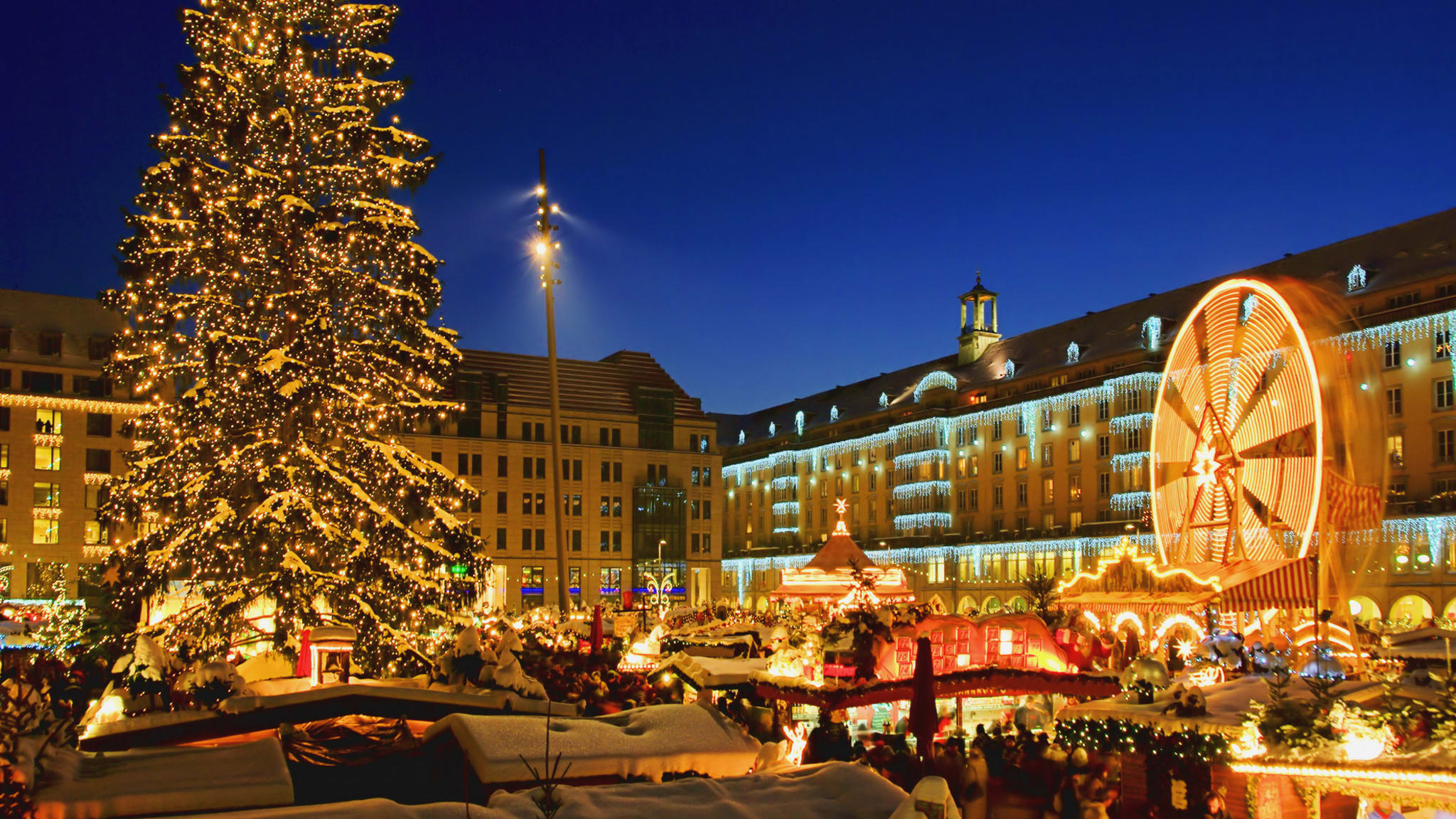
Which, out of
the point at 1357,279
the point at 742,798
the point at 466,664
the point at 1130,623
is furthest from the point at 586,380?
the point at 742,798

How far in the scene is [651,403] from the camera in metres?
81.8

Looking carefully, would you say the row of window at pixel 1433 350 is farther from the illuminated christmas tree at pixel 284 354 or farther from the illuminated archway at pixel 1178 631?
the illuminated christmas tree at pixel 284 354

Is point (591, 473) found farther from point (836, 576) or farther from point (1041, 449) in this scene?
point (836, 576)

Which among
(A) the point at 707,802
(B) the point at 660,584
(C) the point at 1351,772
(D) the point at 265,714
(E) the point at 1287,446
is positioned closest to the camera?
(A) the point at 707,802

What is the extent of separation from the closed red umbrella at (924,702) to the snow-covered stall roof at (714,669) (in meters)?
4.05

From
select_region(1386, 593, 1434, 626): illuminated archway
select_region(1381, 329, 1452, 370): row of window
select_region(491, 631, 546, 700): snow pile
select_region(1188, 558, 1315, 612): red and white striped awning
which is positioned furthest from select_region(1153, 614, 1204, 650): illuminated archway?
select_region(1381, 329, 1452, 370): row of window

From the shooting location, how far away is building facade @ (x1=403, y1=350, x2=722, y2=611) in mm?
75562

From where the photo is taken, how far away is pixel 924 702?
13.7m

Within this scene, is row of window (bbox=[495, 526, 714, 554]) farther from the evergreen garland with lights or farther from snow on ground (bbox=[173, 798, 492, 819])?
snow on ground (bbox=[173, 798, 492, 819])

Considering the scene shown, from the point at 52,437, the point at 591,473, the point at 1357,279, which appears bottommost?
the point at 591,473

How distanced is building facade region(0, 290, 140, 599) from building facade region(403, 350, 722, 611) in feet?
55.2

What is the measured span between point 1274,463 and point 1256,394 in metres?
1.60

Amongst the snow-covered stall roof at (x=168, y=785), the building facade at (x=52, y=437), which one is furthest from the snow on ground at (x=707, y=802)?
the building facade at (x=52, y=437)

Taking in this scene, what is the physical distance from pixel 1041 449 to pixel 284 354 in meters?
63.4
